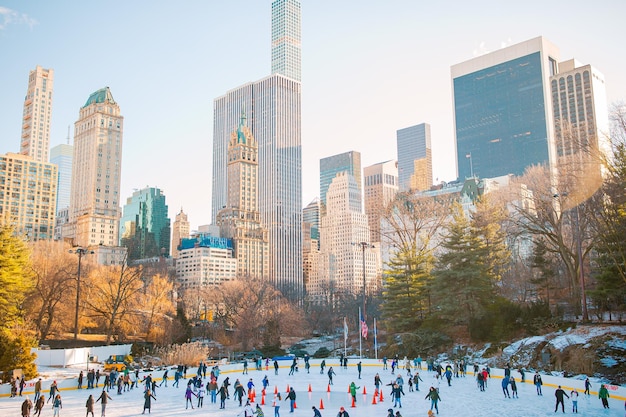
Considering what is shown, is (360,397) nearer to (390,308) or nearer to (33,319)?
(390,308)

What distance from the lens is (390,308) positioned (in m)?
57.0

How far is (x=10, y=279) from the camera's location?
42.1 metres

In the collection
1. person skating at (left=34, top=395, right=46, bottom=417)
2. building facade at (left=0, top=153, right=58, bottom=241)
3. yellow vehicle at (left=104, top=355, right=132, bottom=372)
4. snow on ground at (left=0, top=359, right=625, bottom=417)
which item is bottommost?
snow on ground at (left=0, top=359, right=625, bottom=417)

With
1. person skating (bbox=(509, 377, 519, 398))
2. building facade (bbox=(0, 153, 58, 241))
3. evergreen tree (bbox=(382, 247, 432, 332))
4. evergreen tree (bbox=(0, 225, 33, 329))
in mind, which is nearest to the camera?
person skating (bbox=(509, 377, 519, 398))

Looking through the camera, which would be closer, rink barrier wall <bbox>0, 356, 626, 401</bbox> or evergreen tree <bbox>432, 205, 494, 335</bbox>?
rink barrier wall <bbox>0, 356, 626, 401</bbox>

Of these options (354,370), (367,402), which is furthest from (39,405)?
(354,370)

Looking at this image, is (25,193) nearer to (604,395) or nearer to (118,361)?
(118,361)

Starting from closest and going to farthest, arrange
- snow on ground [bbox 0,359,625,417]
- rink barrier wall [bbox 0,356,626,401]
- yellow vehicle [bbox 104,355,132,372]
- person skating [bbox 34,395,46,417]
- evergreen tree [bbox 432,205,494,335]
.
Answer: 1. person skating [bbox 34,395,46,417]
2. snow on ground [bbox 0,359,625,417]
3. rink barrier wall [bbox 0,356,626,401]
4. yellow vehicle [bbox 104,355,132,372]
5. evergreen tree [bbox 432,205,494,335]

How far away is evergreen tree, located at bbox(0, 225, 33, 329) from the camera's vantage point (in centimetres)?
4184

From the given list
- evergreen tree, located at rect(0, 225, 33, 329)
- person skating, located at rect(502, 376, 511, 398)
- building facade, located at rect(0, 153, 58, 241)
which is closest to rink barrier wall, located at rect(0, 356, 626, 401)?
person skating, located at rect(502, 376, 511, 398)

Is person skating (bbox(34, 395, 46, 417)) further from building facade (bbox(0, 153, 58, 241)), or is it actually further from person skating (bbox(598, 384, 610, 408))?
building facade (bbox(0, 153, 58, 241))

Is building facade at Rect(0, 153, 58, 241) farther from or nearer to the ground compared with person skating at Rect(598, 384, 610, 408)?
farther from the ground

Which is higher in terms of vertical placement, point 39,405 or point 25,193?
point 25,193

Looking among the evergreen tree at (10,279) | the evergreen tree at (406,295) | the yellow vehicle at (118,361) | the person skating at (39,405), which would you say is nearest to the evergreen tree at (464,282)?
the evergreen tree at (406,295)
